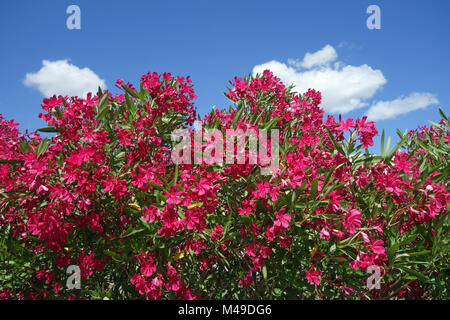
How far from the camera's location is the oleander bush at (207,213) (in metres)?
1.87

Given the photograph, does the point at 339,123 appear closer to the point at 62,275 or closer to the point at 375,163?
the point at 375,163

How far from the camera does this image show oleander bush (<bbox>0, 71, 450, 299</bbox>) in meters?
1.87

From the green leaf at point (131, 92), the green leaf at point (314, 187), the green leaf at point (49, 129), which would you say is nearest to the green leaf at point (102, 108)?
the green leaf at point (131, 92)

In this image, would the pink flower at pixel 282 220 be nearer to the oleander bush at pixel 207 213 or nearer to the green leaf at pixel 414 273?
the oleander bush at pixel 207 213

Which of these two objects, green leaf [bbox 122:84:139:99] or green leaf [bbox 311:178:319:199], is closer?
green leaf [bbox 311:178:319:199]

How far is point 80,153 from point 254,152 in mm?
1076

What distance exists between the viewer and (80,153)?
201cm

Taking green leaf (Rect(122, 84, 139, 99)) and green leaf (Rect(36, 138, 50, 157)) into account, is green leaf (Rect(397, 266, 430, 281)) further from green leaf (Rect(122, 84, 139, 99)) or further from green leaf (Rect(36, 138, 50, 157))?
green leaf (Rect(36, 138, 50, 157))

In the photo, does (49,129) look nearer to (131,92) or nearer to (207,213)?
(131,92)
